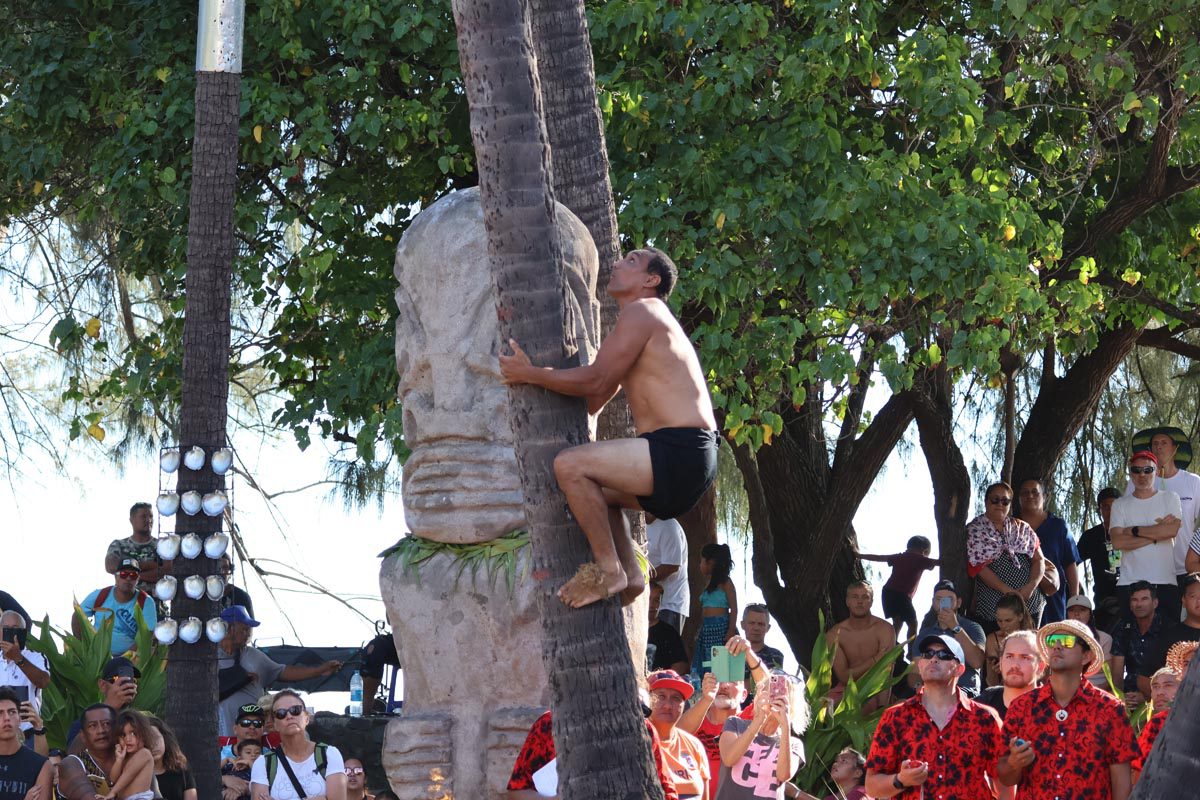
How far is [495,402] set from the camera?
7449 mm

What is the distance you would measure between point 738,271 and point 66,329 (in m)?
5.26

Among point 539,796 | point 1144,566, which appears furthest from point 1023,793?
point 1144,566

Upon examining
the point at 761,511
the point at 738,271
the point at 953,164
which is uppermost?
the point at 953,164

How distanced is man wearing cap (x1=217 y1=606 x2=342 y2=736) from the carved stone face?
15.4 ft

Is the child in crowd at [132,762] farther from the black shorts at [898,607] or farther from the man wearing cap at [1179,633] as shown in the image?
the black shorts at [898,607]

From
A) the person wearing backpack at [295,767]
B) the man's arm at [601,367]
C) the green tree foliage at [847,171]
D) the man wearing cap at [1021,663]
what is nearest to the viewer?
the man's arm at [601,367]

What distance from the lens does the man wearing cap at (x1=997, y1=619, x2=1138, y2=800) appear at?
7316 millimetres

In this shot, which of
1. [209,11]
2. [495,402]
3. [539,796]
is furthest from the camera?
[209,11]

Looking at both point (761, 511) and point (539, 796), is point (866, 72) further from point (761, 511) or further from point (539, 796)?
point (539, 796)

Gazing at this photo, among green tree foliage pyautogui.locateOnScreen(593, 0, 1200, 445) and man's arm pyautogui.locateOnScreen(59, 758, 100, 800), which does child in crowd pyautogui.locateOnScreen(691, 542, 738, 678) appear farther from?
man's arm pyautogui.locateOnScreen(59, 758, 100, 800)

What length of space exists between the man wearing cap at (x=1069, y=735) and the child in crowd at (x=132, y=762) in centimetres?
454

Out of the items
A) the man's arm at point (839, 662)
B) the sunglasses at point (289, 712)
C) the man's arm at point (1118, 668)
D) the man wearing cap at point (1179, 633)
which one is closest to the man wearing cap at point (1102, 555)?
the man's arm at point (1118, 668)

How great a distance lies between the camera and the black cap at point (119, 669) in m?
11.1

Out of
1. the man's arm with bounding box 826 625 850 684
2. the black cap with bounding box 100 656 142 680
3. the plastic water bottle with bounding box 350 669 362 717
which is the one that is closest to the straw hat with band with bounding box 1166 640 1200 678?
the man's arm with bounding box 826 625 850 684
